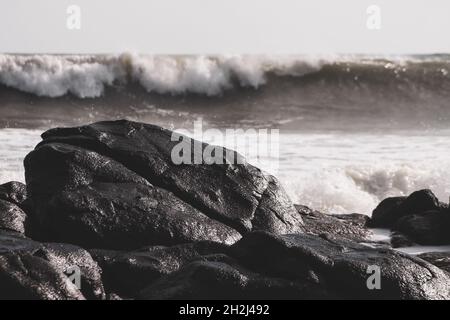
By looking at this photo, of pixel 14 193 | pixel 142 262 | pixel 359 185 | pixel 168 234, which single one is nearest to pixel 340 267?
pixel 142 262

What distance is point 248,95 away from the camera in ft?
87.9

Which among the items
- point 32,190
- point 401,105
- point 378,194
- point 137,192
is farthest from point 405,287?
point 401,105

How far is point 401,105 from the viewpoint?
2653cm

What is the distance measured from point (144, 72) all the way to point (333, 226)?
18.6 metres

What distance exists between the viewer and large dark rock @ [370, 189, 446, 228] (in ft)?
33.2

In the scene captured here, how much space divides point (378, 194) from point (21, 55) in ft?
57.1

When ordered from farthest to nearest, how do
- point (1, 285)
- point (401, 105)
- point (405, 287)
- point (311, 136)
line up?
point (401, 105) < point (311, 136) < point (405, 287) < point (1, 285)

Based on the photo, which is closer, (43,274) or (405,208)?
(43,274)

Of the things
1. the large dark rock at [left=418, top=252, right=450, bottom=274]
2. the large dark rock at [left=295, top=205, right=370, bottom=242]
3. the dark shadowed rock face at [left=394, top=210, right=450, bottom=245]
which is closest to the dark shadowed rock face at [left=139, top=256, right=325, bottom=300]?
the large dark rock at [left=418, top=252, right=450, bottom=274]

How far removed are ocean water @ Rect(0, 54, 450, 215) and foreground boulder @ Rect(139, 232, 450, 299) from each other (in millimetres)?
12988

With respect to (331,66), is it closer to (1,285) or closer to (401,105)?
(401,105)

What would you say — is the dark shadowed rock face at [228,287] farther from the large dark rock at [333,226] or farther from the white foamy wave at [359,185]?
the white foamy wave at [359,185]

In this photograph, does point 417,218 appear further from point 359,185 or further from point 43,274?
point 43,274

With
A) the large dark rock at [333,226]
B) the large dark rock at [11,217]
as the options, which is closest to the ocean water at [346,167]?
the large dark rock at [333,226]
